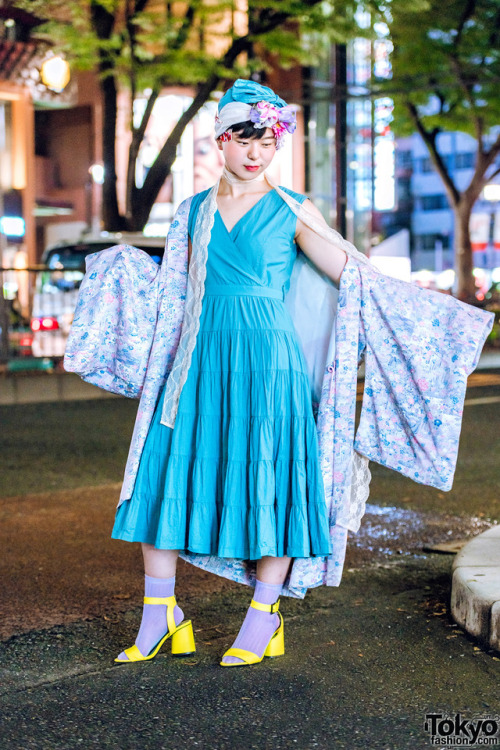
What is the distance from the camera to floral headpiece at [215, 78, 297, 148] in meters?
3.08

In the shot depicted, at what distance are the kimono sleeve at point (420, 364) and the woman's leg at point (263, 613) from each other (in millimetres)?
517

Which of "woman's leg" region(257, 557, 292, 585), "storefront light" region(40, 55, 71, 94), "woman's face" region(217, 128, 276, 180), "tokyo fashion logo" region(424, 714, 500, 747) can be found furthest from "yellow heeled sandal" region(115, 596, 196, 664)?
"storefront light" region(40, 55, 71, 94)

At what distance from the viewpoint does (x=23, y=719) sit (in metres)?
2.64

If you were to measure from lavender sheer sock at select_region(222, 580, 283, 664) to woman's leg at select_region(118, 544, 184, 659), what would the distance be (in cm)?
23

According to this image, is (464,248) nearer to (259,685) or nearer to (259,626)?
(259,626)

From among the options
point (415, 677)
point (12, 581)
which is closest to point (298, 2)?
point (12, 581)

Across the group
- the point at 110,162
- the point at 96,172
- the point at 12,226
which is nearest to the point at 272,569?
the point at 110,162

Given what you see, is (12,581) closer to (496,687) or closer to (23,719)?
(23,719)

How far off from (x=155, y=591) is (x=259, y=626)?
35 centimetres

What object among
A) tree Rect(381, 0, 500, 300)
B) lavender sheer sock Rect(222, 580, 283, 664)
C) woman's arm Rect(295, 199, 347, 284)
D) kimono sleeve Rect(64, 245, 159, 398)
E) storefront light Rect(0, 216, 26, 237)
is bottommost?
lavender sheer sock Rect(222, 580, 283, 664)

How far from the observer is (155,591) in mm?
3119

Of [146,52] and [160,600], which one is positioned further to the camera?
[146,52]

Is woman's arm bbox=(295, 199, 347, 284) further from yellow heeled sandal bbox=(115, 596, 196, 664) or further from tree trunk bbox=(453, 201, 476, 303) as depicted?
tree trunk bbox=(453, 201, 476, 303)

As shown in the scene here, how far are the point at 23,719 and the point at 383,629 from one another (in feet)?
4.37
